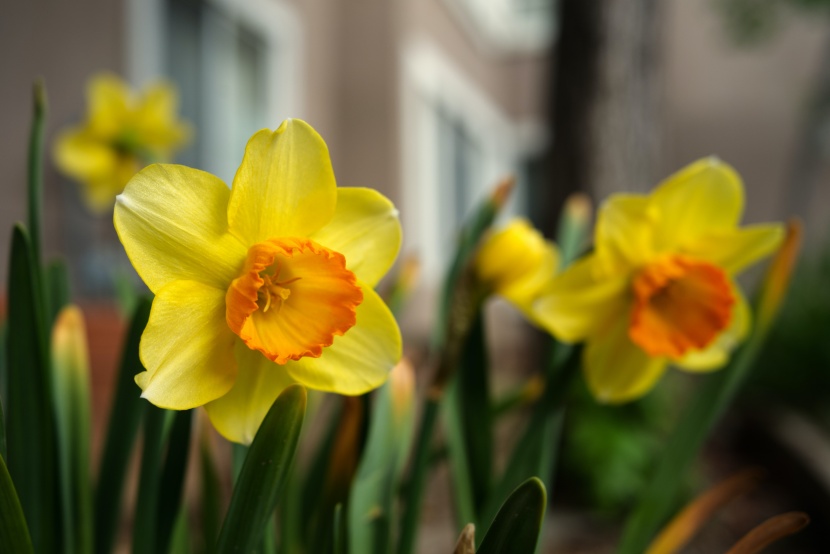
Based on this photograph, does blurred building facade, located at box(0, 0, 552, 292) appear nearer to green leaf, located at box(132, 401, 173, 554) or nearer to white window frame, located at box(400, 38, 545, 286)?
white window frame, located at box(400, 38, 545, 286)

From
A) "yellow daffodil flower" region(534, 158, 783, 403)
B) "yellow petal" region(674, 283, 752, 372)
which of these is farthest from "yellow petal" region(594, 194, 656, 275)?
"yellow petal" region(674, 283, 752, 372)

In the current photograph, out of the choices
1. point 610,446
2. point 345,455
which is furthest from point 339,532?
point 610,446

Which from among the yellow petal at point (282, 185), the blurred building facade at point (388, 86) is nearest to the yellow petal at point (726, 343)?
the yellow petal at point (282, 185)

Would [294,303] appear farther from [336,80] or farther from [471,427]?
[336,80]

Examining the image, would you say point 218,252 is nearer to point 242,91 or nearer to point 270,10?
point 242,91

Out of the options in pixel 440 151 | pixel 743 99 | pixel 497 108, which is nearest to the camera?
pixel 440 151

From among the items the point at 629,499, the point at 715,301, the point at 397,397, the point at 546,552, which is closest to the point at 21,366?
the point at 397,397

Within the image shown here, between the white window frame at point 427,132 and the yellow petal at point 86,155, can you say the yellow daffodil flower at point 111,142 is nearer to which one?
the yellow petal at point 86,155
